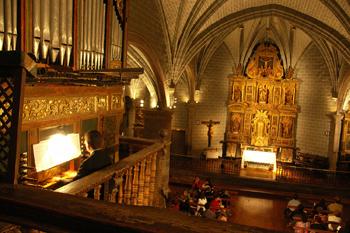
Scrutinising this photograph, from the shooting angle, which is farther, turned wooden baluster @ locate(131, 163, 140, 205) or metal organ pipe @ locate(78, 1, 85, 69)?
metal organ pipe @ locate(78, 1, 85, 69)

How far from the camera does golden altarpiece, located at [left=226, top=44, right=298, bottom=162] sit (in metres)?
20.4

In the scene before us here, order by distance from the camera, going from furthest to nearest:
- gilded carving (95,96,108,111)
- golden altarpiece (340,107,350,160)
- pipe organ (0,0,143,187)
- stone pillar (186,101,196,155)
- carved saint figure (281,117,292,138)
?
stone pillar (186,101,196,155), carved saint figure (281,117,292,138), golden altarpiece (340,107,350,160), gilded carving (95,96,108,111), pipe organ (0,0,143,187)

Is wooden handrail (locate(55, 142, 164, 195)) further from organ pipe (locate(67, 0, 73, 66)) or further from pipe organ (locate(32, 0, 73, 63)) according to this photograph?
organ pipe (locate(67, 0, 73, 66))

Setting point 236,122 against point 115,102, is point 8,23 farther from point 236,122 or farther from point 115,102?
point 236,122

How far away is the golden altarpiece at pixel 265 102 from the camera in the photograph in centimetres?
2039

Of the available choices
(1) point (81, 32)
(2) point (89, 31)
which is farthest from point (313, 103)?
(1) point (81, 32)

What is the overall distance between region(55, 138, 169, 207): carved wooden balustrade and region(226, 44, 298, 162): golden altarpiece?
50.8 feet

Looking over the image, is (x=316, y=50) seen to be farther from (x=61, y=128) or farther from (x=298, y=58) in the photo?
(x=61, y=128)

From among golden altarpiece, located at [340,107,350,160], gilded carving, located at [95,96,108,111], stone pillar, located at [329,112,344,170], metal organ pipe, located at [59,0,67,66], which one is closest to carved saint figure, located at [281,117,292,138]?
stone pillar, located at [329,112,344,170]

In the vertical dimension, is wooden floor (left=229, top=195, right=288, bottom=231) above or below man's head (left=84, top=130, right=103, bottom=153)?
below

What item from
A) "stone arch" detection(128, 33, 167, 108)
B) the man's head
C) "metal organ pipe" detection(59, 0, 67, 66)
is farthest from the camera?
"stone arch" detection(128, 33, 167, 108)

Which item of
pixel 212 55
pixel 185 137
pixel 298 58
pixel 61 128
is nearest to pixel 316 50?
pixel 298 58

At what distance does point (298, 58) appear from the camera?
20531mm

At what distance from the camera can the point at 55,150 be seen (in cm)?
612
